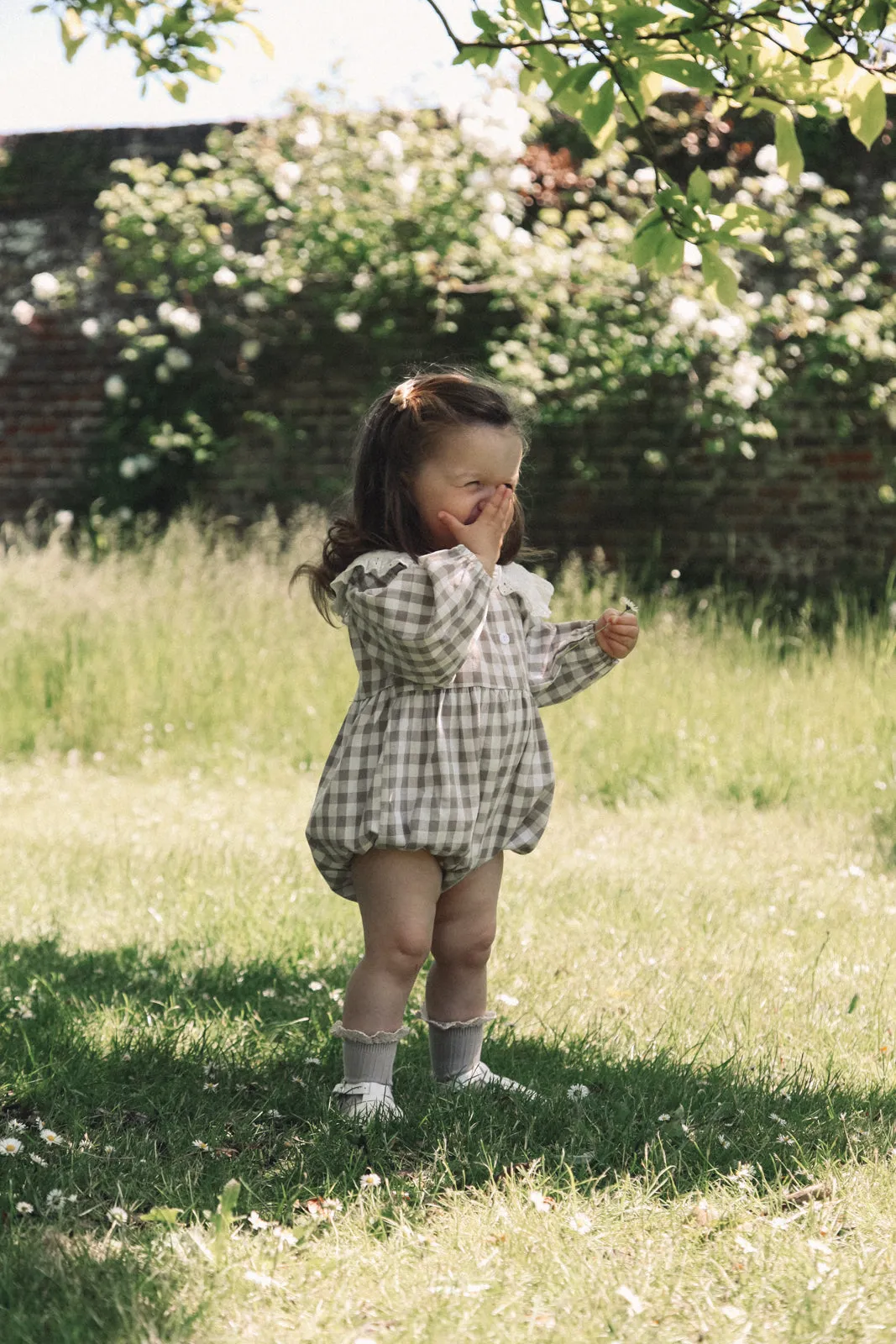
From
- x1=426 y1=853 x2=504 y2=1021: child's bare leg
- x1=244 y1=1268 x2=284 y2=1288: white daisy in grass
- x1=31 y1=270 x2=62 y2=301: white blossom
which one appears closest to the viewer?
x1=244 y1=1268 x2=284 y2=1288: white daisy in grass

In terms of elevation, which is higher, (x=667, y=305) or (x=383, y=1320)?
(x=667, y=305)

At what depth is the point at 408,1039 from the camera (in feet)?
9.71

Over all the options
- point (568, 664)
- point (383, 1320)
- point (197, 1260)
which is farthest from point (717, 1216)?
point (568, 664)

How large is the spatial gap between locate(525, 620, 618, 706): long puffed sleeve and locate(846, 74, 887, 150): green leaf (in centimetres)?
101

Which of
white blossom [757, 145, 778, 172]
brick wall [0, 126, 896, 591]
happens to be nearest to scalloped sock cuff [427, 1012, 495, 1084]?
brick wall [0, 126, 896, 591]

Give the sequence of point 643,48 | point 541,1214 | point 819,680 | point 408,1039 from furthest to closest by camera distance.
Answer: point 819,680 → point 408,1039 → point 643,48 → point 541,1214

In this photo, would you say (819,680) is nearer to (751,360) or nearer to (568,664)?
(751,360)

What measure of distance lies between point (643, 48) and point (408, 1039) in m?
2.06

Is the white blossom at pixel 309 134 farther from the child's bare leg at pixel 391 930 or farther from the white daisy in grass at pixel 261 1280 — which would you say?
the white daisy in grass at pixel 261 1280

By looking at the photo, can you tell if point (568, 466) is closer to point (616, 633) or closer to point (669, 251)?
point (669, 251)

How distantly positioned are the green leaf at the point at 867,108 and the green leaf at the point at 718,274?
0.34 metres

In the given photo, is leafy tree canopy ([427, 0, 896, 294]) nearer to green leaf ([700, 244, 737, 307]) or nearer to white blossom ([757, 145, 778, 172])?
green leaf ([700, 244, 737, 307])

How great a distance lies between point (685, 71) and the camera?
2.41m

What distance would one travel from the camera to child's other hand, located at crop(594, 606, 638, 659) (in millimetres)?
2561
